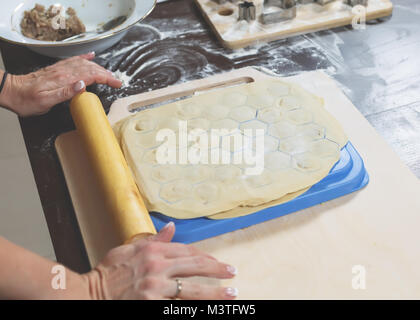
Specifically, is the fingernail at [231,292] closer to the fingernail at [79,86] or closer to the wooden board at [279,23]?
the fingernail at [79,86]

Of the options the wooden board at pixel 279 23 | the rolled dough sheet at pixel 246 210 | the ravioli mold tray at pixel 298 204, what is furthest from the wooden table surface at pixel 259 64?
the rolled dough sheet at pixel 246 210

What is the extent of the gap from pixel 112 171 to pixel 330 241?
469 mm

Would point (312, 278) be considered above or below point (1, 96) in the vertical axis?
below

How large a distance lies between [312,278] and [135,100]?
26.4 inches

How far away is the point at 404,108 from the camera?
118 cm

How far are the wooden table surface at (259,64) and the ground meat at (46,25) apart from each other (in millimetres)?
91

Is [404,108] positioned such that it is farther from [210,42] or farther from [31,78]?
[31,78]

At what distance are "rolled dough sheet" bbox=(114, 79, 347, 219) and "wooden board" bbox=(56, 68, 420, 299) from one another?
0.07 meters

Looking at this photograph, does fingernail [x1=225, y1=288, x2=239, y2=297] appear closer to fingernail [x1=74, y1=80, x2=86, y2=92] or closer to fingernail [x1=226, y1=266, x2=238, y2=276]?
fingernail [x1=226, y1=266, x2=238, y2=276]

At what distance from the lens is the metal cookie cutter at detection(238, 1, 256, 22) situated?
146cm

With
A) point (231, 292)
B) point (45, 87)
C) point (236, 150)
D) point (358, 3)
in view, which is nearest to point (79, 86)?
point (45, 87)

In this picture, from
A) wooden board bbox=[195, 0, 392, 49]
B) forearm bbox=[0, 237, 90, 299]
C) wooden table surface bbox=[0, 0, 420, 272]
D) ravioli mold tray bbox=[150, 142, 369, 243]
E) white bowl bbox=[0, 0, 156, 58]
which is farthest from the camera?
wooden board bbox=[195, 0, 392, 49]

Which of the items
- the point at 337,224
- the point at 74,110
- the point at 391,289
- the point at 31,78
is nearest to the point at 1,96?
the point at 31,78

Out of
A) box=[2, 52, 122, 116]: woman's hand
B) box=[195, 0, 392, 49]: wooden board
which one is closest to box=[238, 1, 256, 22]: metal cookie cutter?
box=[195, 0, 392, 49]: wooden board
